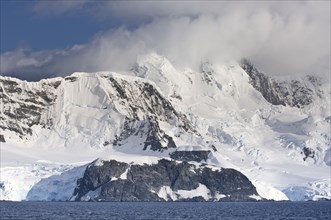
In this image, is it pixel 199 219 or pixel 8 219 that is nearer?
Result: pixel 8 219

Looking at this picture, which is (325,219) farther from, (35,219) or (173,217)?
(35,219)

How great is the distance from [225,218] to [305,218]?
60.3ft

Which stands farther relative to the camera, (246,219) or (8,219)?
(246,219)

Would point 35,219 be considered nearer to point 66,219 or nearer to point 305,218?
point 66,219

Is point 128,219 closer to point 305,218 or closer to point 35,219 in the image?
point 35,219

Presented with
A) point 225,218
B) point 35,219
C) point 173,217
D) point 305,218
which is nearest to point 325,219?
point 305,218

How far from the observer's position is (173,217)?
188625mm

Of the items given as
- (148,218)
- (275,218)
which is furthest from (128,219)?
(275,218)

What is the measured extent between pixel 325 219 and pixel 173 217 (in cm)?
3366

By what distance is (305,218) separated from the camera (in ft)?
620

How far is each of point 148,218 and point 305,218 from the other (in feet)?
118

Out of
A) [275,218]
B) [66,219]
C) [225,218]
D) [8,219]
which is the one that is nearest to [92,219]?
[66,219]

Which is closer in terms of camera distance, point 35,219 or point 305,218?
point 35,219

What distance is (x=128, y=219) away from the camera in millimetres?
178375
